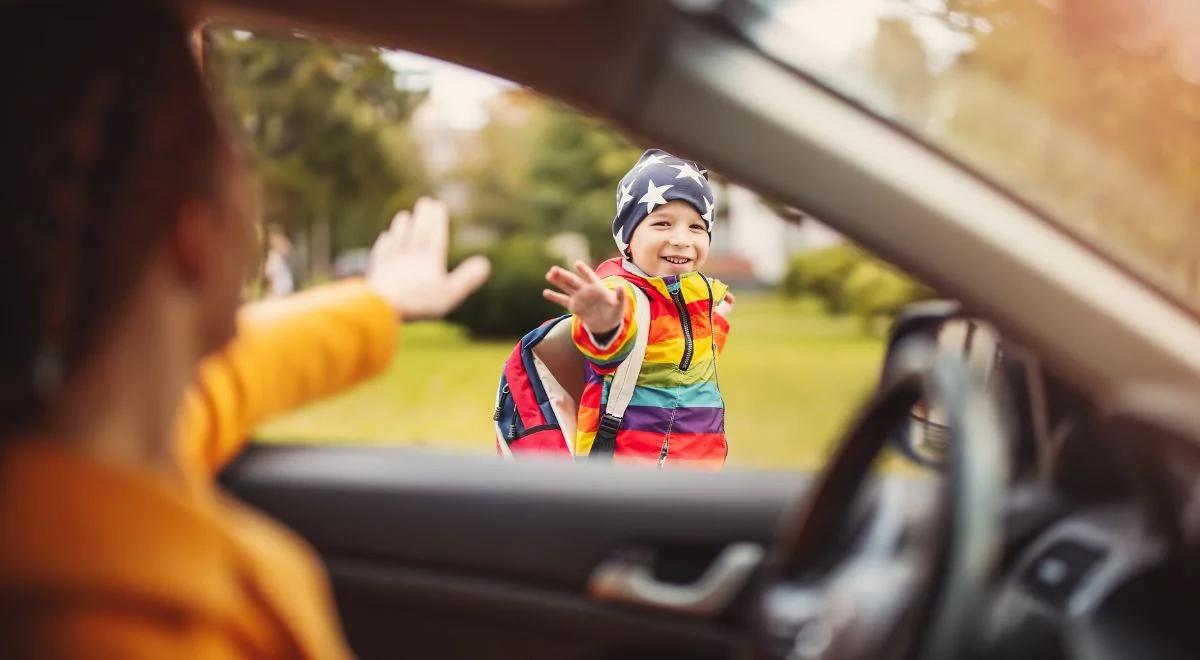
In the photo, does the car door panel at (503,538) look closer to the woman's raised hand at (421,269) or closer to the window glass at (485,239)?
the window glass at (485,239)

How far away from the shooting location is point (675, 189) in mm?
Result: 2814

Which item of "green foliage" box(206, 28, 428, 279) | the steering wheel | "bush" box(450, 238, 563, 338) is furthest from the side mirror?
"green foliage" box(206, 28, 428, 279)

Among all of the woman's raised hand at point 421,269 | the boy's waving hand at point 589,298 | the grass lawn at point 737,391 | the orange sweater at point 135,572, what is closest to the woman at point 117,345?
the orange sweater at point 135,572

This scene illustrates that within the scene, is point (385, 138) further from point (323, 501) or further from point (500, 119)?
point (323, 501)

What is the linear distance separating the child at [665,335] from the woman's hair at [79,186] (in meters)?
1.67

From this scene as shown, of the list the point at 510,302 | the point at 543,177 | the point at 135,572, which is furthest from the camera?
the point at 543,177

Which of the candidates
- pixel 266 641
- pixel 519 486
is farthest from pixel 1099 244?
pixel 519 486

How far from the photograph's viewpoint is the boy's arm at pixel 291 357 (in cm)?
201

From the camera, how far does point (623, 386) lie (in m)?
2.82

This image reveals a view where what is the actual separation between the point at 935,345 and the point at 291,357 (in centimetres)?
104

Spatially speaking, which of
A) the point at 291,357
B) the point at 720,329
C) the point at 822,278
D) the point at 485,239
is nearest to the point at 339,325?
the point at 291,357

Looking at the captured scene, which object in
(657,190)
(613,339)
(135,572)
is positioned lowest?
(135,572)

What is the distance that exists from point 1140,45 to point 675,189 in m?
1.31

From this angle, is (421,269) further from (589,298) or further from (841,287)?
(841,287)
